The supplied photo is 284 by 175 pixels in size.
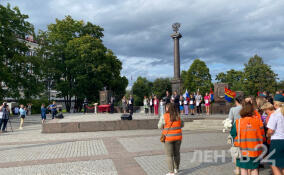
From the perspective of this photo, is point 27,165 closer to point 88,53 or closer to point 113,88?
point 88,53

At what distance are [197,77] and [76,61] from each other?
33901mm

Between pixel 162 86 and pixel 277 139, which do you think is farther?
pixel 162 86

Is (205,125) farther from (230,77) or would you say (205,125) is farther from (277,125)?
(230,77)

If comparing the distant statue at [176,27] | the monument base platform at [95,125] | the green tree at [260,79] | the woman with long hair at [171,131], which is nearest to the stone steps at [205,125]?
the monument base platform at [95,125]

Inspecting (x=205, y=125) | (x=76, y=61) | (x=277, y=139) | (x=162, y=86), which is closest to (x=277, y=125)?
(x=277, y=139)

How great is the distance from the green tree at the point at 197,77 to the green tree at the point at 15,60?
129 ft

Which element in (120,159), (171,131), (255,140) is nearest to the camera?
(255,140)

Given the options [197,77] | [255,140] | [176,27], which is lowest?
[255,140]

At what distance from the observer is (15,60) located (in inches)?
1220

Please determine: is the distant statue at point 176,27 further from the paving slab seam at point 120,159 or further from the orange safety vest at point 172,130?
the orange safety vest at point 172,130

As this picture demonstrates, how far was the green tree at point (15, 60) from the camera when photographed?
30.0m

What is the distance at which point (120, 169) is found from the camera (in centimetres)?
650

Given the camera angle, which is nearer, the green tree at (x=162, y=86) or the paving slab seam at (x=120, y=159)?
the paving slab seam at (x=120, y=159)

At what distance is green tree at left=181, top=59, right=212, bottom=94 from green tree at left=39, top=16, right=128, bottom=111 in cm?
2513
